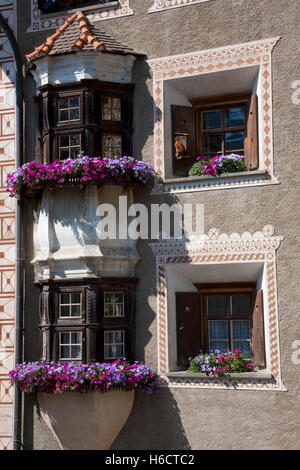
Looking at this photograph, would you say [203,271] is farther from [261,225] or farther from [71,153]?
[71,153]

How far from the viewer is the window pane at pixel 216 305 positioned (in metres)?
11.8

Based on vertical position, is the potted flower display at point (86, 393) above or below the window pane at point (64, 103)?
below

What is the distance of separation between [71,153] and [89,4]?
2.82 m

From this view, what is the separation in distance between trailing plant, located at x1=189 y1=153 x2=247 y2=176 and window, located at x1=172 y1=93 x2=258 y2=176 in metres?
0.18

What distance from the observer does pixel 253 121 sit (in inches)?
441

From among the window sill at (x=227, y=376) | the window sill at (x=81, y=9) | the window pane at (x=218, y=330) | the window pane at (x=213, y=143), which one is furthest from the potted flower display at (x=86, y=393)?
the window sill at (x=81, y=9)

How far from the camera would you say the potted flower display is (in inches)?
424

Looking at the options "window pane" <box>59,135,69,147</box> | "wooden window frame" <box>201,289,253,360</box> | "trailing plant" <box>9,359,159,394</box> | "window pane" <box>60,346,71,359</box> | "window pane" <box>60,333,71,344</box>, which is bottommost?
"trailing plant" <box>9,359,159,394</box>

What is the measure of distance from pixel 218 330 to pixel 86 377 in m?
2.42

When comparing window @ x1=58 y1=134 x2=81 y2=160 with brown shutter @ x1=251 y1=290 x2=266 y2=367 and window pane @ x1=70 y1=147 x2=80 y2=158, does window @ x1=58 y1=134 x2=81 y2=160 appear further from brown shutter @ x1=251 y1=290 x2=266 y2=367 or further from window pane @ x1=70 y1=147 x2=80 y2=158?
brown shutter @ x1=251 y1=290 x2=266 y2=367

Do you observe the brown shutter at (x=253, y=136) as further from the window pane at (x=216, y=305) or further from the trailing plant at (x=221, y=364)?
the trailing plant at (x=221, y=364)

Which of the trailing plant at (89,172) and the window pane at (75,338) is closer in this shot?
the trailing plant at (89,172)

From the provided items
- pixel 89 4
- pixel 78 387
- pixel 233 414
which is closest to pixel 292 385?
pixel 233 414

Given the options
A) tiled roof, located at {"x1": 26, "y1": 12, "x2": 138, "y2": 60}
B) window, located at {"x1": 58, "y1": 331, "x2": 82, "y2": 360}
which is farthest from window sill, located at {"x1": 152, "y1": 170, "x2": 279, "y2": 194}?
window, located at {"x1": 58, "y1": 331, "x2": 82, "y2": 360}
